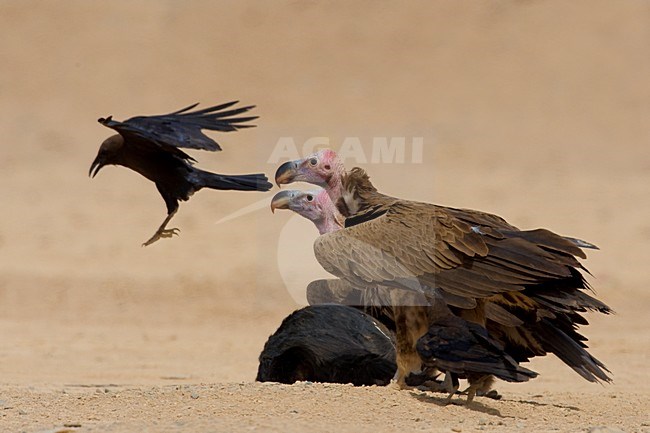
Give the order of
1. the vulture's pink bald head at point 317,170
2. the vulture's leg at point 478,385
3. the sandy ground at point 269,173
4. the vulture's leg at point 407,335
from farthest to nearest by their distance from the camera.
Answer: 1. the vulture's pink bald head at point 317,170
2. the sandy ground at point 269,173
3. the vulture's leg at point 407,335
4. the vulture's leg at point 478,385

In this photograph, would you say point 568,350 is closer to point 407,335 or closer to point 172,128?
point 407,335

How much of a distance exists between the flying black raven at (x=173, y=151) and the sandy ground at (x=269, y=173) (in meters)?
1.66

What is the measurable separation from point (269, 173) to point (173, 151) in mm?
13442

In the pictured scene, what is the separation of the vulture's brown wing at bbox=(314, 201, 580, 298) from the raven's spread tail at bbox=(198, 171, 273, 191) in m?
2.13

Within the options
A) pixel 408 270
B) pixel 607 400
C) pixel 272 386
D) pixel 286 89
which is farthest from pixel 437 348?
pixel 286 89

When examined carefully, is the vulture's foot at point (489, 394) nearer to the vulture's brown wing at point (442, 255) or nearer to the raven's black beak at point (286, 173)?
the vulture's brown wing at point (442, 255)

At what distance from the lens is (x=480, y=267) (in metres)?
7.26

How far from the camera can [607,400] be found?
29.4ft

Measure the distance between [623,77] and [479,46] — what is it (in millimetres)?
3804

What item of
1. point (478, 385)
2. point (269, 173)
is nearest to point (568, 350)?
point (478, 385)

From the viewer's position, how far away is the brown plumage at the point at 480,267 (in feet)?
23.6

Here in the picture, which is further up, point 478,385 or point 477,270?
point 477,270

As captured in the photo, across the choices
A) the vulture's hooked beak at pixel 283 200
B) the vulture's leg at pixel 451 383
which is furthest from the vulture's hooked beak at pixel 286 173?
the vulture's leg at pixel 451 383

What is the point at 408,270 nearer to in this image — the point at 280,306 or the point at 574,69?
the point at 280,306
